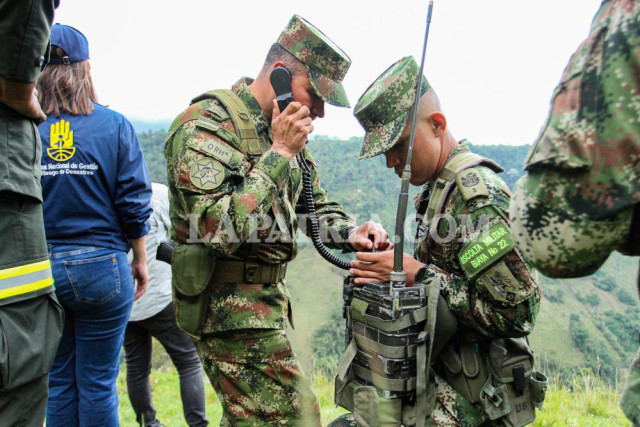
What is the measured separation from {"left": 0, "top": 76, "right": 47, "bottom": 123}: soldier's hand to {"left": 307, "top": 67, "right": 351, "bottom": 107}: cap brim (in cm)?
140

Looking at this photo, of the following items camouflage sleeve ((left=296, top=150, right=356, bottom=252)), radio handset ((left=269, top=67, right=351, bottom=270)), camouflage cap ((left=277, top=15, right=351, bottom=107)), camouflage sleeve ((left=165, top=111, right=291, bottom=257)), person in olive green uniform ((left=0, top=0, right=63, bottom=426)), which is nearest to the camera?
person in olive green uniform ((left=0, top=0, right=63, bottom=426))

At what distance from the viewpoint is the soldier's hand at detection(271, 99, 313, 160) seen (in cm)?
237

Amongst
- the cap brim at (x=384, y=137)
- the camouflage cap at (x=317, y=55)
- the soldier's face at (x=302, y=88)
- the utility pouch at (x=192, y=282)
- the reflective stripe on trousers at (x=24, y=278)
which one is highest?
the camouflage cap at (x=317, y=55)

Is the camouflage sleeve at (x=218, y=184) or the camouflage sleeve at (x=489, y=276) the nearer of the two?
the camouflage sleeve at (x=489, y=276)

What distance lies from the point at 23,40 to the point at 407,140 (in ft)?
5.47

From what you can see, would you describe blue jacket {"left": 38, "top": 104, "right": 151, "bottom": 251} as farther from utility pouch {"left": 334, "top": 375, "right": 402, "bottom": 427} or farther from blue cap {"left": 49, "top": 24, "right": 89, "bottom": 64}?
utility pouch {"left": 334, "top": 375, "right": 402, "bottom": 427}

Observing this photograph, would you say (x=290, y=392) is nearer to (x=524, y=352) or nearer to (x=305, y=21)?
(x=524, y=352)

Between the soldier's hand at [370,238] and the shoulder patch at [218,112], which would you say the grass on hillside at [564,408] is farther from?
the shoulder patch at [218,112]

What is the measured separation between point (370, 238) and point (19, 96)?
180cm

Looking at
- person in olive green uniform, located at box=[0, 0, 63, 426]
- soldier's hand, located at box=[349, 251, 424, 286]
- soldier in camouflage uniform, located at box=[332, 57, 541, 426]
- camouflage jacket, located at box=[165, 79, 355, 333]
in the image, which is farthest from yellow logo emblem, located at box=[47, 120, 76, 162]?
soldier's hand, located at box=[349, 251, 424, 286]

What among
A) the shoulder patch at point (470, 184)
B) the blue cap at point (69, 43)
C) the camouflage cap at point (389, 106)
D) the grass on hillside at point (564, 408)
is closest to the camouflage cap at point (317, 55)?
the camouflage cap at point (389, 106)

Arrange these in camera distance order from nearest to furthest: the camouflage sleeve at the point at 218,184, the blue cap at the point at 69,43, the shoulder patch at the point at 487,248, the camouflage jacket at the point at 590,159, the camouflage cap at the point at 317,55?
the camouflage jacket at the point at 590,159 → the shoulder patch at the point at 487,248 → the camouflage sleeve at the point at 218,184 → the camouflage cap at the point at 317,55 → the blue cap at the point at 69,43

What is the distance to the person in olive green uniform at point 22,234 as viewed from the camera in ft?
5.41

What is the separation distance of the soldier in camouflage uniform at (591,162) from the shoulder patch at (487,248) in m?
0.76
